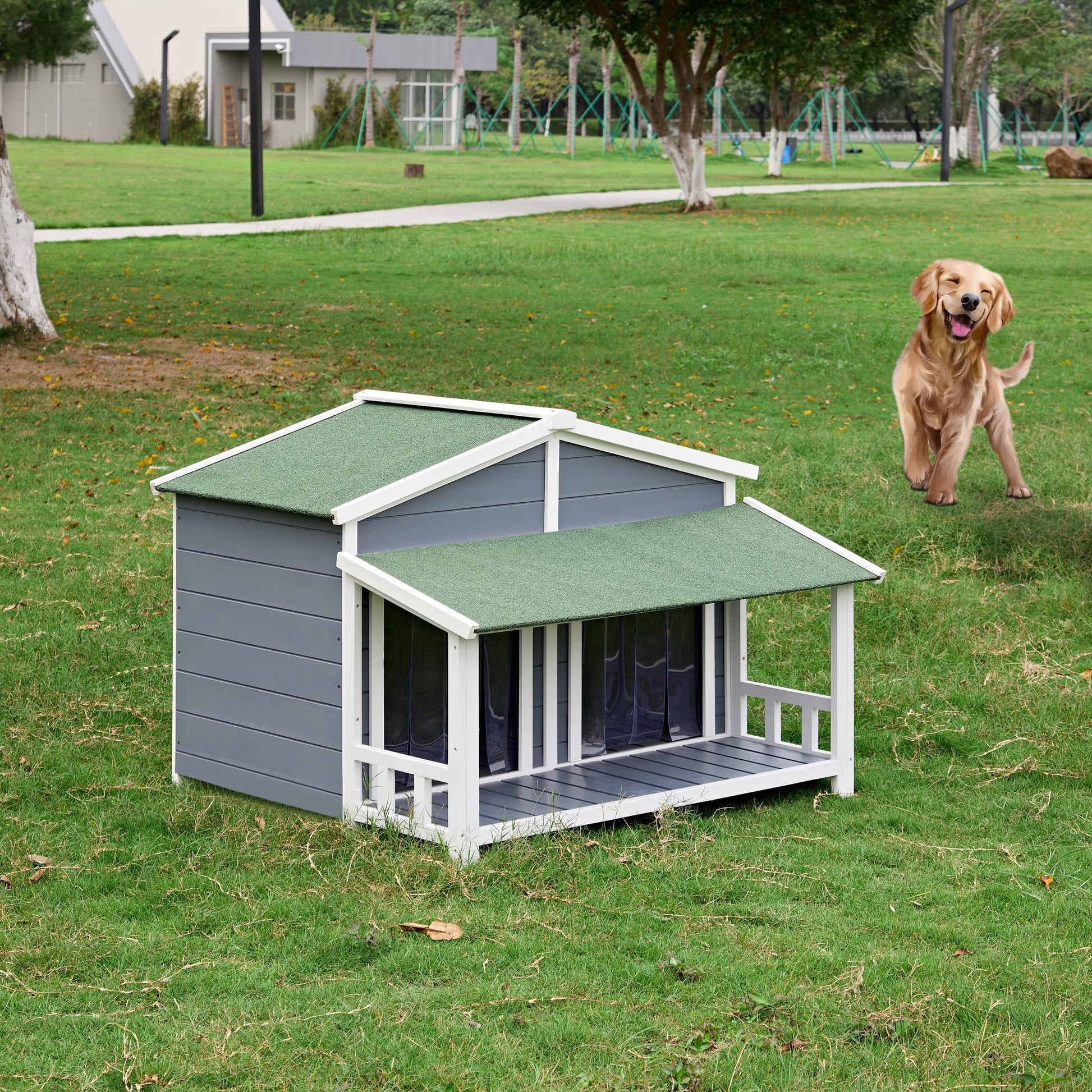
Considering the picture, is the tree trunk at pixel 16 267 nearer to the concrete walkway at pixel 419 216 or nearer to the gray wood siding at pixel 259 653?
the concrete walkway at pixel 419 216

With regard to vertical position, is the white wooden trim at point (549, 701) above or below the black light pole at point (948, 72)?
below

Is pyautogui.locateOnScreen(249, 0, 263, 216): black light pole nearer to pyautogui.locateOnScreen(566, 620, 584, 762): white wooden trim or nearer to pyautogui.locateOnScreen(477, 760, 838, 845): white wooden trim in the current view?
pyautogui.locateOnScreen(566, 620, 584, 762): white wooden trim

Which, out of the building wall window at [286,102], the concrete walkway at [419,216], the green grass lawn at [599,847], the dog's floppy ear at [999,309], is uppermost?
the building wall window at [286,102]

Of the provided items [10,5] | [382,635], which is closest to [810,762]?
Answer: [382,635]

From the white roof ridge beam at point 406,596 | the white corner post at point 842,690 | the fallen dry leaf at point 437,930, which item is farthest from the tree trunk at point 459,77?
the fallen dry leaf at point 437,930

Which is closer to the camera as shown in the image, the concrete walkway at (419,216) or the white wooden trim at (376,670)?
the white wooden trim at (376,670)

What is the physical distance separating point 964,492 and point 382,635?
21.2ft

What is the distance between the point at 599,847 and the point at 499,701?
104 centimetres

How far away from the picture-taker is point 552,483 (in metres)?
7.09

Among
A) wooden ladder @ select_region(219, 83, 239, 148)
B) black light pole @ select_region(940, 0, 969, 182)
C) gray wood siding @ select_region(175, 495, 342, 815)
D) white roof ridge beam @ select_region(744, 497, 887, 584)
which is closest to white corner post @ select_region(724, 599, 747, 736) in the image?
white roof ridge beam @ select_region(744, 497, 887, 584)

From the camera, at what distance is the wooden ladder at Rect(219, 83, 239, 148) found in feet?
207

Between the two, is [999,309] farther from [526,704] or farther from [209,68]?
[209,68]

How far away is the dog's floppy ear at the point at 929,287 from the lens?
8.35m

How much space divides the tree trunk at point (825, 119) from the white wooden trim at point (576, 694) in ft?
162
